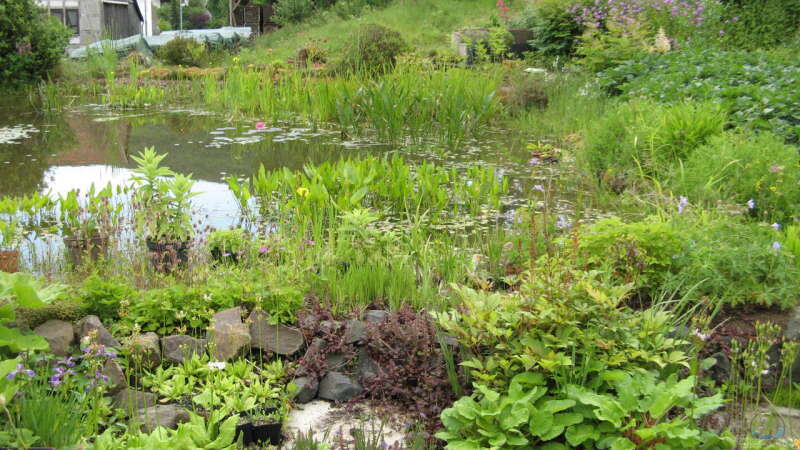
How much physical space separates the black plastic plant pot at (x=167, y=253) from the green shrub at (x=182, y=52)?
49.3 ft

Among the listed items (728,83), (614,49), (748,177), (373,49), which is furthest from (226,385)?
(373,49)

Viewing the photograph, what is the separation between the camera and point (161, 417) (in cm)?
279

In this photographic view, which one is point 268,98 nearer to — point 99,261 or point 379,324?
point 99,261

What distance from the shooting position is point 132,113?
11.4 metres

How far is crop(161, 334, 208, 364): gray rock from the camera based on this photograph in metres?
3.21

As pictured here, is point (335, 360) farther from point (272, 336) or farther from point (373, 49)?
point (373, 49)

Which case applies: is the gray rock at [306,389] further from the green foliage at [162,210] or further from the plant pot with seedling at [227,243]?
the green foliage at [162,210]

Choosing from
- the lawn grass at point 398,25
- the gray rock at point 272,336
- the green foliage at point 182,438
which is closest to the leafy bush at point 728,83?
the gray rock at point 272,336

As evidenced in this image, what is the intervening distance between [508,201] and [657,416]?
361 cm

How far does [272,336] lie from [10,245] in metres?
2.35

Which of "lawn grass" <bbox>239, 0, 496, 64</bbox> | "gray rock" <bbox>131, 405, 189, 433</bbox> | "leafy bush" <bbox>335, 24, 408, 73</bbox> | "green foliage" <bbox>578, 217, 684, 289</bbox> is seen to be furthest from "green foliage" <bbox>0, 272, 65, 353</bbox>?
"lawn grass" <bbox>239, 0, 496, 64</bbox>

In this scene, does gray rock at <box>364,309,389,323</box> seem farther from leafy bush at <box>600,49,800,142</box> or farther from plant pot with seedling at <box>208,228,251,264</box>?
leafy bush at <box>600,49,800,142</box>

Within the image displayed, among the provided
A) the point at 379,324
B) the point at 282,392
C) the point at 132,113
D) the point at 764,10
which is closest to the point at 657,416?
the point at 379,324

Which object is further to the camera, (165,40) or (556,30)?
(165,40)
